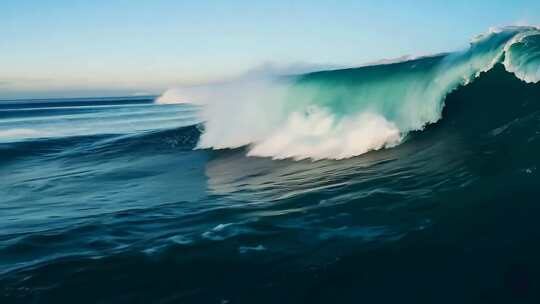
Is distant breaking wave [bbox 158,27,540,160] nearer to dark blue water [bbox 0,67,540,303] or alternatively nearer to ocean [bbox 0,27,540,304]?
ocean [bbox 0,27,540,304]

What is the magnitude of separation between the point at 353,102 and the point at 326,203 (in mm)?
7405

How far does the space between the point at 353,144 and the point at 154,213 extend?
535 cm

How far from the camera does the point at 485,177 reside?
6.95 metres

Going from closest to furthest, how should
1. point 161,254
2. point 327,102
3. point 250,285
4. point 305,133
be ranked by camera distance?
point 250,285 < point 161,254 < point 305,133 < point 327,102

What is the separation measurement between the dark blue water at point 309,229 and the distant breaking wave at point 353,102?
2.53ft

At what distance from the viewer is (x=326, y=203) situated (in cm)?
672

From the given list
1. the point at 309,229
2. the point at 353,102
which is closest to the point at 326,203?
the point at 309,229

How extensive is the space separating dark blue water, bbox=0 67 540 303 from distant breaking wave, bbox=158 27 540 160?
77 cm

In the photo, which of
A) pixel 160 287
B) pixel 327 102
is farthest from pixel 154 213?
pixel 327 102

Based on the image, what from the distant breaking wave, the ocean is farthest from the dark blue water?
the distant breaking wave

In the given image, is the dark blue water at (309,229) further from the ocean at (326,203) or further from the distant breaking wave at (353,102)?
the distant breaking wave at (353,102)

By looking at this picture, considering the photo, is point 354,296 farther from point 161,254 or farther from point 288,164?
point 288,164

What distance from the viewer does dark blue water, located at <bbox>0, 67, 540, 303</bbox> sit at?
4.18 metres

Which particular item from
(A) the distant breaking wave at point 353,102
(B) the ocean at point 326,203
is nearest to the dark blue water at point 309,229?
(B) the ocean at point 326,203
